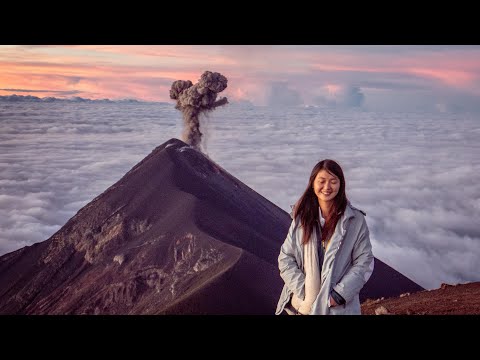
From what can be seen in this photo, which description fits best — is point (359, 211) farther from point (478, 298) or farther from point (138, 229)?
→ point (138, 229)

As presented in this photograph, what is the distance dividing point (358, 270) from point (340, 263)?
5.6 inches

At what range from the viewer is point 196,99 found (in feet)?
57.8

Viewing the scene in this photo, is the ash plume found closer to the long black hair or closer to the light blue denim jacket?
the long black hair

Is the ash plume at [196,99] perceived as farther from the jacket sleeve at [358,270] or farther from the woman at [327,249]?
the jacket sleeve at [358,270]

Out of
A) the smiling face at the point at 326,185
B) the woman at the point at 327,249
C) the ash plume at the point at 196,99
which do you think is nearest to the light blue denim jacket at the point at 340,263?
the woman at the point at 327,249

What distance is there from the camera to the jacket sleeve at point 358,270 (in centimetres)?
454

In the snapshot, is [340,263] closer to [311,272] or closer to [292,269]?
[311,272]

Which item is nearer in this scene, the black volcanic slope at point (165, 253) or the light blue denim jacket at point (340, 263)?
the light blue denim jacket at point (340, 263)

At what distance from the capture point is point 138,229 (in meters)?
13.4

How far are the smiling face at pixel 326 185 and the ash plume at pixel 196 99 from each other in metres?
12.8

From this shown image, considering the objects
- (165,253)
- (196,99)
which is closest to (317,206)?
(165,253)
